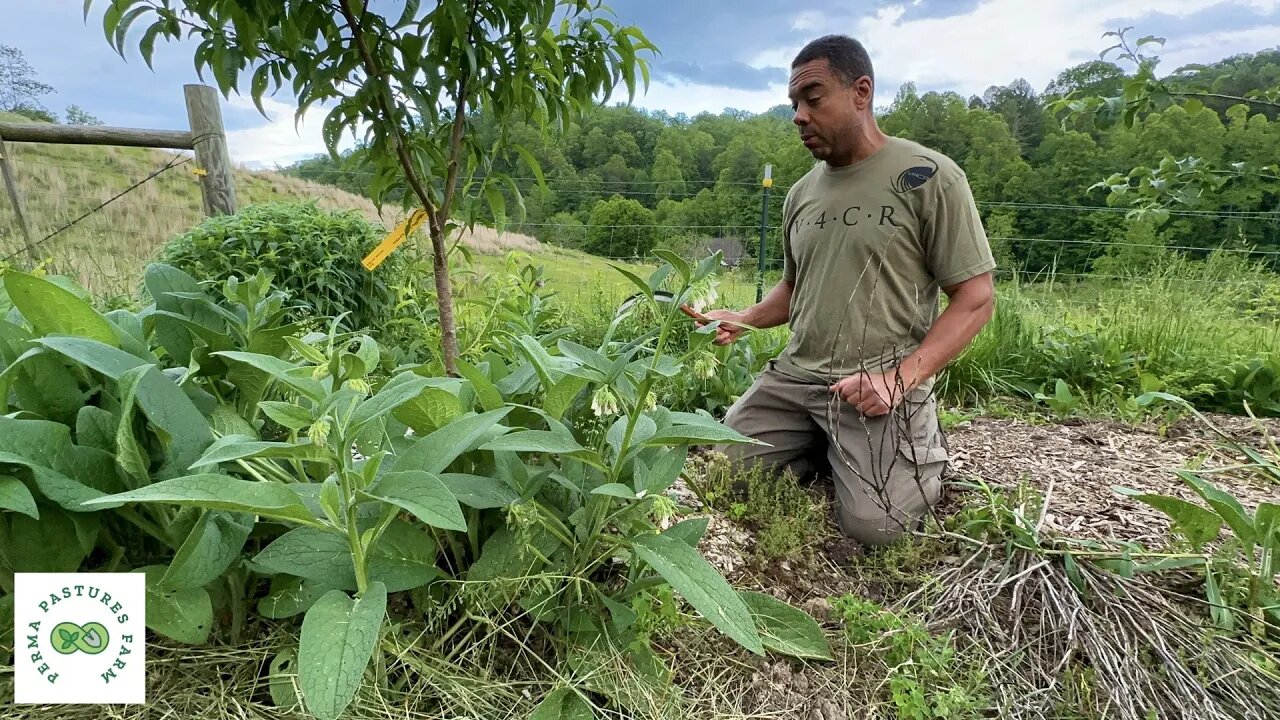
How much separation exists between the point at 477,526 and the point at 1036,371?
3663 millimetres

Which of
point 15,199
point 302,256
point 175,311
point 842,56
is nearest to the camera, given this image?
point 175,311

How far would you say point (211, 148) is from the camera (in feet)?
12.6

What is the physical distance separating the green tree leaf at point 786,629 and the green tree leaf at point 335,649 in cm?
75

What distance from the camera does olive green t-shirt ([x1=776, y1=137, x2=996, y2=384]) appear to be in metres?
2.04

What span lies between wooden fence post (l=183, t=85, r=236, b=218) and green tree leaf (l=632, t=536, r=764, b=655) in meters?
4.12

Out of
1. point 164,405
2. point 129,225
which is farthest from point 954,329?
point 129,225

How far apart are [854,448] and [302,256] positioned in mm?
2811

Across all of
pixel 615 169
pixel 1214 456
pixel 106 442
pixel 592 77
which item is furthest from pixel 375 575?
pixel 615 169

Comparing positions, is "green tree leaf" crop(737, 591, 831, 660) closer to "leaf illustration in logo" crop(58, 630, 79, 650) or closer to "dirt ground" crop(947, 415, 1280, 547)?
"dirt ground" crop(947, 415, 1280, 547)

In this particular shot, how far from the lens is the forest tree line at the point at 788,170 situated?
2494mm

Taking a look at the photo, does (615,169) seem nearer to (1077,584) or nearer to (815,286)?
(815,286)

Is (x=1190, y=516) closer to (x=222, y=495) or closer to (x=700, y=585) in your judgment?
(x=700, y=585)

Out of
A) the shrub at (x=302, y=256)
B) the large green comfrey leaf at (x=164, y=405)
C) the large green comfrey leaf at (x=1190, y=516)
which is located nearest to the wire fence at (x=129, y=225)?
the shrub at (x=302, y=256)

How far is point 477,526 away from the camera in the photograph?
1.14 metres
